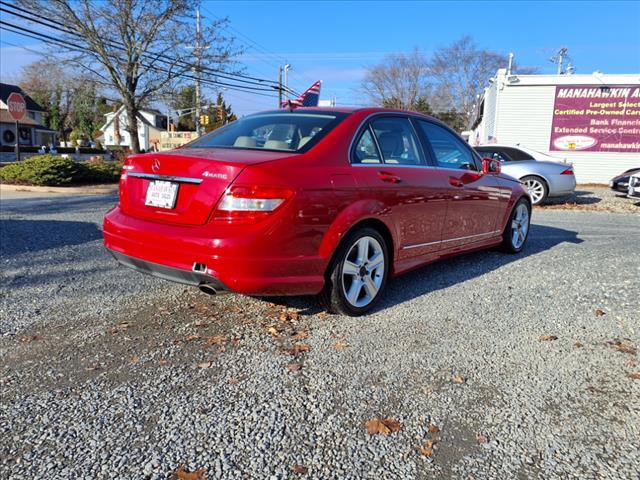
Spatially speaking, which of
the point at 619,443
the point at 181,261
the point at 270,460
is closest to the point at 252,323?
the point at 181,261

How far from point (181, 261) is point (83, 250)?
3172mm

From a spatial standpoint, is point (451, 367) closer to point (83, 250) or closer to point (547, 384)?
point (547, 384)

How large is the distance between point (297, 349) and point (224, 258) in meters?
0.76

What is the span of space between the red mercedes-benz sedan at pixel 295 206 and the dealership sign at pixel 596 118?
1738cm

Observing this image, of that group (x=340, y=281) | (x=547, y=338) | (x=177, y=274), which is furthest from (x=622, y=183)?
(x=177, y=274)

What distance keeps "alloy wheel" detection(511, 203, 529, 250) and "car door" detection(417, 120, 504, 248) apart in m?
0.71

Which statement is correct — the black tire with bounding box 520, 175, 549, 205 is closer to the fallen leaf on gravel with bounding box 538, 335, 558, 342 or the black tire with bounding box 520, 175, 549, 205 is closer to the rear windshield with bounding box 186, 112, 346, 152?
the fallen leaf on gravel with bounding box 538, 335, 558, 342

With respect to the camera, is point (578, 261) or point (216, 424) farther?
point (578, 261)

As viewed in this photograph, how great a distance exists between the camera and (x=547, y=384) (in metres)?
2.94

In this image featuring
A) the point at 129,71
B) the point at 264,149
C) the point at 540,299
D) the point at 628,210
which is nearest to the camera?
the point at 264,149

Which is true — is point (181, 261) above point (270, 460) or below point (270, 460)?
above

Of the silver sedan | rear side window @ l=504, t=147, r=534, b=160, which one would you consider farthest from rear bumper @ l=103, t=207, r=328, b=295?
rear side window @ l=504, t=147, r=534, b=160

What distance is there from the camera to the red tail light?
3.12 meters

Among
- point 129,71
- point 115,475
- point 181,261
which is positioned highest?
point 129,71
